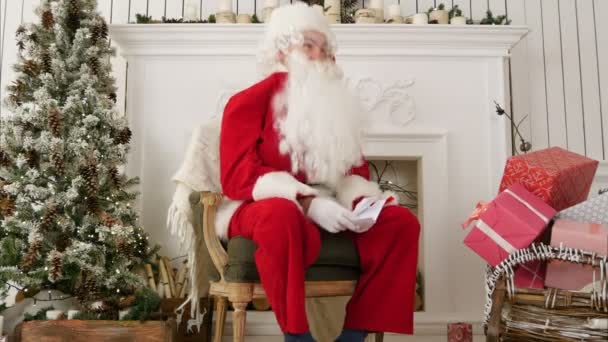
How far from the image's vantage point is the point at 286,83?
7.00 ft

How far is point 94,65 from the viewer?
262cm

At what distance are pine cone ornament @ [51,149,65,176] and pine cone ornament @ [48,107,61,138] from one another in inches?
3.3

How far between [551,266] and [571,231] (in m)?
0.12

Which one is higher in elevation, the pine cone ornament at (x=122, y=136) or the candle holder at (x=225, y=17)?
the candle holder at (x=225, y=17)

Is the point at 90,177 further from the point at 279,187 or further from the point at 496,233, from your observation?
the point at 496,233

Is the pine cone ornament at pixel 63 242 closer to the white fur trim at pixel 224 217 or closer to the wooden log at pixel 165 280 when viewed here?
the wooden log at pixel 165 280

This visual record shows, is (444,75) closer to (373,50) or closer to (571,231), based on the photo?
(373,50)

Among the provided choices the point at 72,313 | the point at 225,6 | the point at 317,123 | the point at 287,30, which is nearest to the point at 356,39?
the point at 225,6

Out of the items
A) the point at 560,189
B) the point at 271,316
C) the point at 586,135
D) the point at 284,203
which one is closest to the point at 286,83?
the point at 284,203

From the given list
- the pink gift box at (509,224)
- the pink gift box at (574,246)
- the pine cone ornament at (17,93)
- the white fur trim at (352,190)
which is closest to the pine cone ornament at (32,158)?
the pine cone ornament at (17,93)

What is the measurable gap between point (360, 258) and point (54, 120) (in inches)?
56.9

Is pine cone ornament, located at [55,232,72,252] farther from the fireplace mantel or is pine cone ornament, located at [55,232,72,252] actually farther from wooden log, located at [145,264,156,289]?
the fireplace mantel

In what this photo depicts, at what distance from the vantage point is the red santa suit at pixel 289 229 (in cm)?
162

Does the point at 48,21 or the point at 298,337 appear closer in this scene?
the point at 298,337
